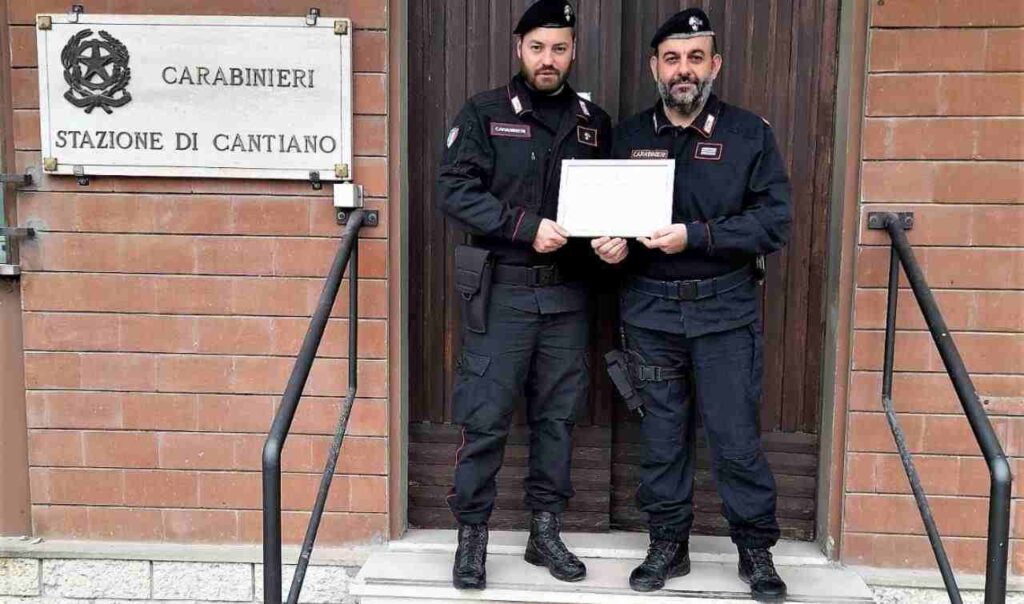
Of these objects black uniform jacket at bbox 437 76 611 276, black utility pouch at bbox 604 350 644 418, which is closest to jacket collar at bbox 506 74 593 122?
black uniform jacket at bbox 437 76 611 276

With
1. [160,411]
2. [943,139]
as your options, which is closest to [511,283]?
[160,411]

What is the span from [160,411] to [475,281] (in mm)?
1247

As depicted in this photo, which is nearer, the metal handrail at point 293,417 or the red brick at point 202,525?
the metal handrail at point 293,417

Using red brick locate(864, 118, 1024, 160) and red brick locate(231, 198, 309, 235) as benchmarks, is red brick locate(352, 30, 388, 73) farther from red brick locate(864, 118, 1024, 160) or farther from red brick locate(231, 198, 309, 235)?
red brick locate(864, 118, 1024, 160)

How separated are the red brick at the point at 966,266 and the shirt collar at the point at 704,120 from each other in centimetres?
69

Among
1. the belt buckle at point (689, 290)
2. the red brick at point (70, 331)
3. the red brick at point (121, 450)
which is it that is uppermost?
the belt buckle at point (689, 290)

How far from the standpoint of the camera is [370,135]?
291cm

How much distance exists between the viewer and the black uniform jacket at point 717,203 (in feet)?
8.36

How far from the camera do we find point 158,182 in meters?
2.96

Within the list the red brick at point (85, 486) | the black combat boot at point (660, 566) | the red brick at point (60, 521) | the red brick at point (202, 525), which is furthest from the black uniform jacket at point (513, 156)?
the red brick at point (60, 521)

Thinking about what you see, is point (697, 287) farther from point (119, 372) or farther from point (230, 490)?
point (119, 372)

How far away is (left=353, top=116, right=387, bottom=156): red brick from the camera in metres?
2.90

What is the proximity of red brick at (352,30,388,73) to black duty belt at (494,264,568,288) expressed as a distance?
A: 80 cm

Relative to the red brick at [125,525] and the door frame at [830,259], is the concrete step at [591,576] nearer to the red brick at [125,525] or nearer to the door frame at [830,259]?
the door frame at [830,259]
